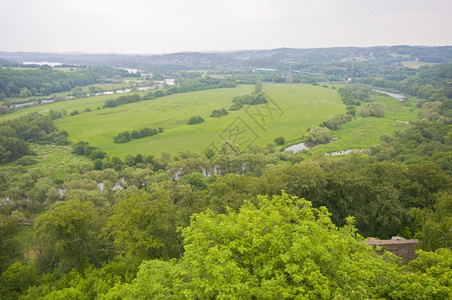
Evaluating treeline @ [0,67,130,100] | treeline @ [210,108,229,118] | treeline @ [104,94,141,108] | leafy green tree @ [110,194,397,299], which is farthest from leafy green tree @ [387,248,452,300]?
treeline @ [0,67,130,100]

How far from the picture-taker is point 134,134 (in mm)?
97375

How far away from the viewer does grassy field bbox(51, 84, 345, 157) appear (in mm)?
90062

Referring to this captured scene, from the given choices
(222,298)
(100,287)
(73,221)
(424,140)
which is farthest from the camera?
(424,140)

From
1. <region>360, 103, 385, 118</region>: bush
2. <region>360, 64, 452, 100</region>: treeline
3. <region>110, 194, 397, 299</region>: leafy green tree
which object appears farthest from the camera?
<region>360, 64, 452, 100</region>: treeline

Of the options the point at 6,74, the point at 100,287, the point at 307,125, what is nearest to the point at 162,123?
the point at 307,125

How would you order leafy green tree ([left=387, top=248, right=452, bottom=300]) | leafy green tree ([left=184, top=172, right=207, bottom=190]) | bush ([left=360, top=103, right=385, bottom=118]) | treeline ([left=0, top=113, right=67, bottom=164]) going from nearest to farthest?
1. leafy green tree ([left=387, top=248, right=452, bottom=300])
2. leafy green tree ([left=184, top=172, right=207, bottom=190])
3. treeline ([left=0, top=113, right=67, bottom=164])
4. bush ([left=360, top=103, right=385, bottom=118])

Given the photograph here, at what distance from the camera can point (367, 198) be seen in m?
33.0

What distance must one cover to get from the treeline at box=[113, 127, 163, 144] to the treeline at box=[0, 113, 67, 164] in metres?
17.0

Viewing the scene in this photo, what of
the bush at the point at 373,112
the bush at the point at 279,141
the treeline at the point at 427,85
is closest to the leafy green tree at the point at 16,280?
the bush at the point at 279,141

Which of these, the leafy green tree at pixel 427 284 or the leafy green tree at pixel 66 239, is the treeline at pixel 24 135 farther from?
the leafy green tree at pixel 427 284

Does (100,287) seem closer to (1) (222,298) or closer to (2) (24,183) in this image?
(1) (222,298)

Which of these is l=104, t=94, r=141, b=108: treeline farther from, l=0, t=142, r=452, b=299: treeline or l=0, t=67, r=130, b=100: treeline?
l=0, t=142, r=452, b=299: treeline

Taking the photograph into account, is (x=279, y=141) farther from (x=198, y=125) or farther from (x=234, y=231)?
(x=234, y=231)

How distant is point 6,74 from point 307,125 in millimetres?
179008
